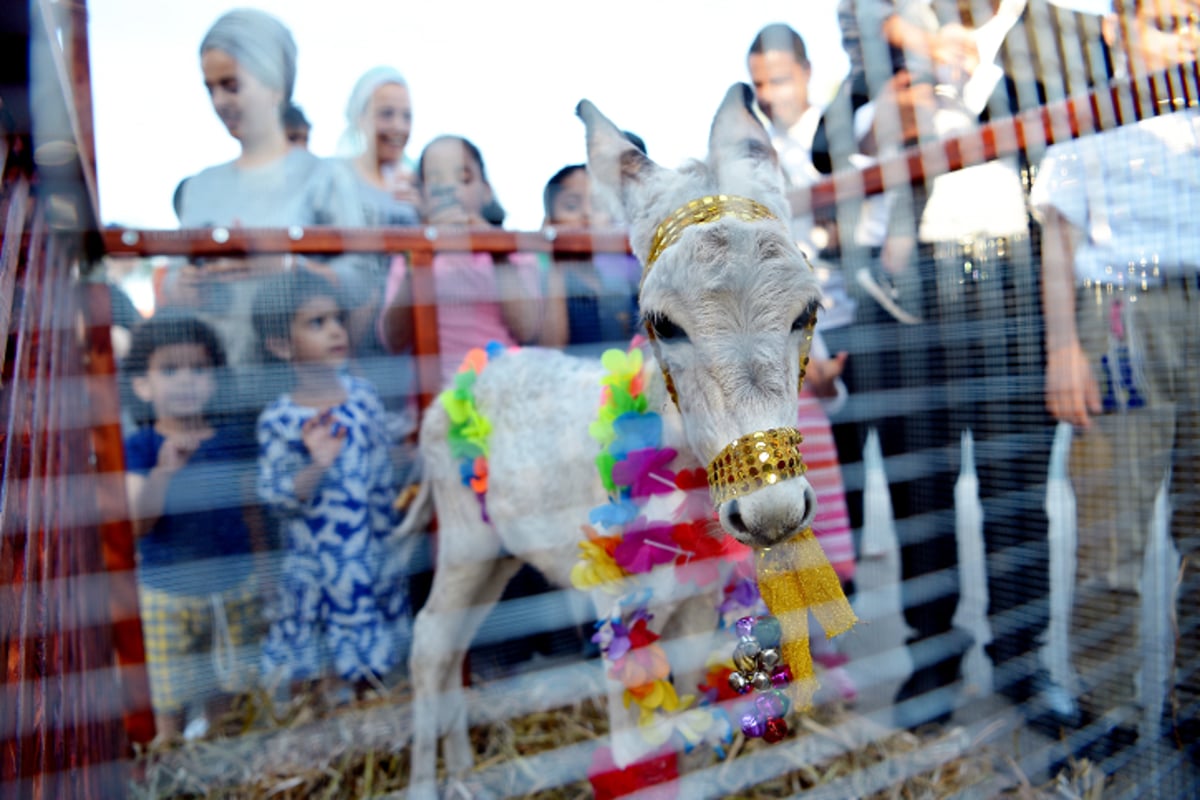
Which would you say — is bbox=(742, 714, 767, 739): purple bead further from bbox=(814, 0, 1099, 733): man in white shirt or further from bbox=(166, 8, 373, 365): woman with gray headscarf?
bbox=(166, 8, 373, 365): woman with gray headscarf

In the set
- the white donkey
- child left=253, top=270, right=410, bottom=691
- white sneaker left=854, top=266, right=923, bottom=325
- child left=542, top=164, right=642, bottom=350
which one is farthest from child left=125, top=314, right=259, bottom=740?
white sneaker left=854, top=266, right=923, bottom=325

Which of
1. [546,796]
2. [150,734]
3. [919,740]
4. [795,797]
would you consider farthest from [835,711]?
[150,734]

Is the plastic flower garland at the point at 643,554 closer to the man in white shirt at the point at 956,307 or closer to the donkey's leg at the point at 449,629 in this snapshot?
the donkey's leg at the point at 449,629

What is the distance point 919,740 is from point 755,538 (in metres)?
1.51

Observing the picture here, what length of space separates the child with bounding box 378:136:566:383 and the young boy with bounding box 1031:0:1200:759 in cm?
147

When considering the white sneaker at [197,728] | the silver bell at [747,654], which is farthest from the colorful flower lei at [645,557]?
the white sneaker at [197,728]

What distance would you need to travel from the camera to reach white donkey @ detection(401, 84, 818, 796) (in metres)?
0.89

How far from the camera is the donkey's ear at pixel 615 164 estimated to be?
121 cm

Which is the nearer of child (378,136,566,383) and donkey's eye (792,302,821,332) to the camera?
donkey's eye (792,302,821,332)

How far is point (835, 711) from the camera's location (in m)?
2.06

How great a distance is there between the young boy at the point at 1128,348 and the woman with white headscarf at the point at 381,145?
178 cm

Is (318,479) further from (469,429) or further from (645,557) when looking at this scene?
(645,557)

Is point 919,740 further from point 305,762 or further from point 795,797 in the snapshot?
point 305,762

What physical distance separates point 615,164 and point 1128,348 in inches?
56.1
